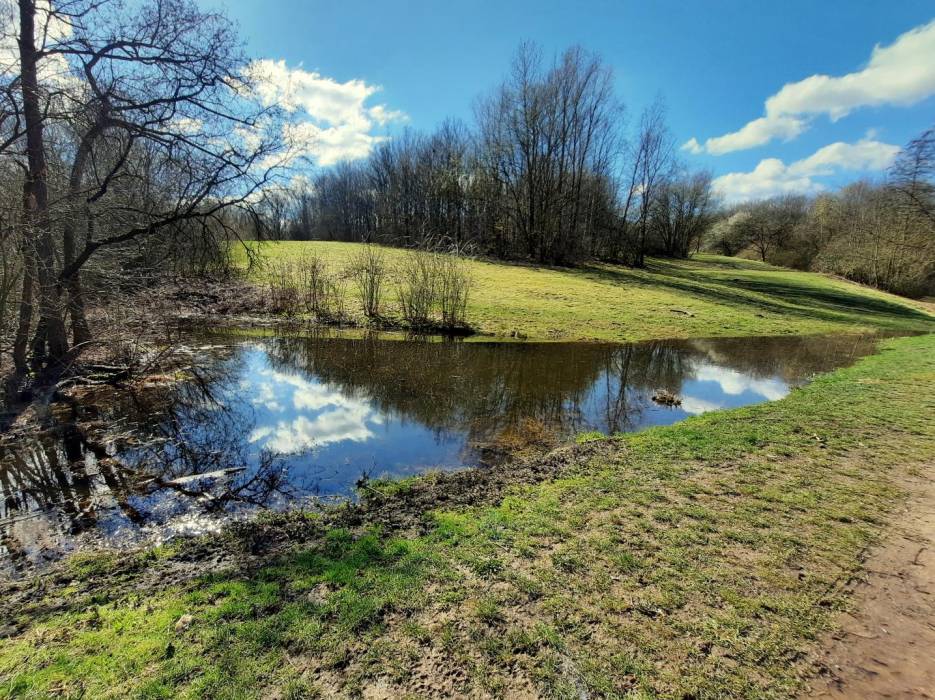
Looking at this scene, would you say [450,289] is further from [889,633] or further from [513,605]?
[889,633]

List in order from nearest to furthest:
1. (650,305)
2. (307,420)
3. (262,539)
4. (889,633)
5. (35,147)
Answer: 1. (889,633)
2. (262,539)
3. (35,147)
4. (307,420)
5. (650,305)

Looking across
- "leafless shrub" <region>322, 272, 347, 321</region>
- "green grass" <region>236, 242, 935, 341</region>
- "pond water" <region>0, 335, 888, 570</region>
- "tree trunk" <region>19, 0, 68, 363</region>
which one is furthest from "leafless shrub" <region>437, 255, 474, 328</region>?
"tree trunk" <region>19, 0, 68, 363</region>

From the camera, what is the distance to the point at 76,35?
8602 millimetres

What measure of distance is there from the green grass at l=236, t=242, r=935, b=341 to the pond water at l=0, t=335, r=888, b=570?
3560 mm

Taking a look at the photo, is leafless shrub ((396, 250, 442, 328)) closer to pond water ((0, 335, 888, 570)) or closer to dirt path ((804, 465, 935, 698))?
pond water ((0, 335, 888, 570))

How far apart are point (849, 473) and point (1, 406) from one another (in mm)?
13665

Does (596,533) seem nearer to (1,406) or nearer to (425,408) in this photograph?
(425,408)

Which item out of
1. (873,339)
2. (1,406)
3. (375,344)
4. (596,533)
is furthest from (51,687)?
(873,339)

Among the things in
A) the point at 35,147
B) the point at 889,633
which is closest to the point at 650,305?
the point at 889,633

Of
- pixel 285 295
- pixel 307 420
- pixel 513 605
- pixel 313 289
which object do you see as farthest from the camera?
pixel 285 295

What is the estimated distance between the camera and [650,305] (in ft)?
76.3

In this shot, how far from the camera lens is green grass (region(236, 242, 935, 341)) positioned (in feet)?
62.4

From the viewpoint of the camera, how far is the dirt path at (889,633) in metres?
2.70

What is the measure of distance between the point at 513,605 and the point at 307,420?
624cm
